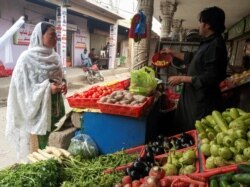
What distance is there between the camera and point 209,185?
179 cm

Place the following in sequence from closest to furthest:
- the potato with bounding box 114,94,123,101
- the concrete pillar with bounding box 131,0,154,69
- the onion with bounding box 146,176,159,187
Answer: the onion with bounding box 146,176,159,187, the potato with bounding box 114,94,123,101, the concrete pillar with bounding box 131,0,154,69

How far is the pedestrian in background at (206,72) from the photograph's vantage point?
281cm

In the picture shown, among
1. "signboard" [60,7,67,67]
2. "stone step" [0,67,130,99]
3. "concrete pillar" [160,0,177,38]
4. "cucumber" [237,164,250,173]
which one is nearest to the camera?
"cucumber" [237,164,250,173]

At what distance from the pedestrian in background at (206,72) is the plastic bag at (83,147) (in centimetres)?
100

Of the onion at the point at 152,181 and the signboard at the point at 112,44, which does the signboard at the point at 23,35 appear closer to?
the signboard at the point at 112,44

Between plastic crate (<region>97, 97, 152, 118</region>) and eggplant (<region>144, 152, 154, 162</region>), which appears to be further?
plastic crate (<region>97, 97, 152, 118</region>)

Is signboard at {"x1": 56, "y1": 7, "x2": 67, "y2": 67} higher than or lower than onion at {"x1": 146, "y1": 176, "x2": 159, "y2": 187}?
higher

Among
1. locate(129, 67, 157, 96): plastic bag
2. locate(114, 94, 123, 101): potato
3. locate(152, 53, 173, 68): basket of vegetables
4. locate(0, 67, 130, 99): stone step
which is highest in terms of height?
locate(152, 53, 173, 68): basket of vegetables

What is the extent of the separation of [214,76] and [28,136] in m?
2.25

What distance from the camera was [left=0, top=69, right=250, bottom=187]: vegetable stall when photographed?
1.91m

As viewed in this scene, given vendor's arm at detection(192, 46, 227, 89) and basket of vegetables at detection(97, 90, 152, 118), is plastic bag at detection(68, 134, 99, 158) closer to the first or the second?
basket of vegetables at detection(97, 90, 152, 118)

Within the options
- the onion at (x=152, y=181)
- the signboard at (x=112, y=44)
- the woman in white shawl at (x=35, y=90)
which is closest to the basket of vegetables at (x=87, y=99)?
the woman in white shawl at (x=35, y=90)

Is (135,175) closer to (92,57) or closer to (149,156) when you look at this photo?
(149,156)

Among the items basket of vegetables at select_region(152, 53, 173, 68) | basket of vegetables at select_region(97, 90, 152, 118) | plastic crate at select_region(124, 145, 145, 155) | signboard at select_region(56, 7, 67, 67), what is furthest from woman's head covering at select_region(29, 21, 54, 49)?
signboard at select_region(56, 7, 67, 67)
